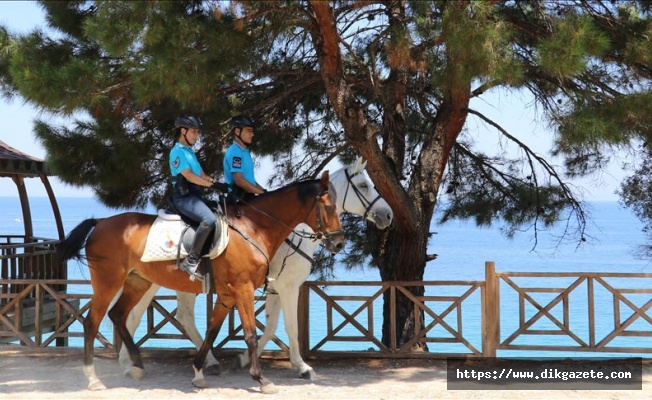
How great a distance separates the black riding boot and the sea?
1368 millimetres

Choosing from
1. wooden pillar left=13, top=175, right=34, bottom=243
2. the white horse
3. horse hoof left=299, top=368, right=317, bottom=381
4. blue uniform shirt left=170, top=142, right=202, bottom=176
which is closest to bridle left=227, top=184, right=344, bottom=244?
the white horse

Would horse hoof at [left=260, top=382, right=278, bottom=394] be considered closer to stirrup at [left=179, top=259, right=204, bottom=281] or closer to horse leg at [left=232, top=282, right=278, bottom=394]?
horse leg at [left=232, top=282, right=278, bottom=394]

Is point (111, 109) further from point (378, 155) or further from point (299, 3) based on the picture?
point (378, 155)

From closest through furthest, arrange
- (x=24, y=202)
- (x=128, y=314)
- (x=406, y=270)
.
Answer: (x=128, y=314)
(x=406, y=270)
(x=24, y=202)

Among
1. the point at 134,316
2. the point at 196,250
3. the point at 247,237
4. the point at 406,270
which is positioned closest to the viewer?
the point at 196,250

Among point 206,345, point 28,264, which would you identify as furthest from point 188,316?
point 28,264

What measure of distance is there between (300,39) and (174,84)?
9.39ft

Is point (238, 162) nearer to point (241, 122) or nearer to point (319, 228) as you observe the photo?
point (241, 122)

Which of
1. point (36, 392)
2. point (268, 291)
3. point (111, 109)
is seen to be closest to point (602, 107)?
point (268, 291)

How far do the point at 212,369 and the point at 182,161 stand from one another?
2049mm

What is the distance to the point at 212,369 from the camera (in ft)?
25.3

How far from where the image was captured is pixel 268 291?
768cm

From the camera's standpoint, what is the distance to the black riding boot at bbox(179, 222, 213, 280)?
675 centimetres

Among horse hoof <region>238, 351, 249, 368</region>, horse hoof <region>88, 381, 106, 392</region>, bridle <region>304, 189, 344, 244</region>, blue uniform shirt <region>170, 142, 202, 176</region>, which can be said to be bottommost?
horse hoof <region>88, 381, 106, 392</region>
